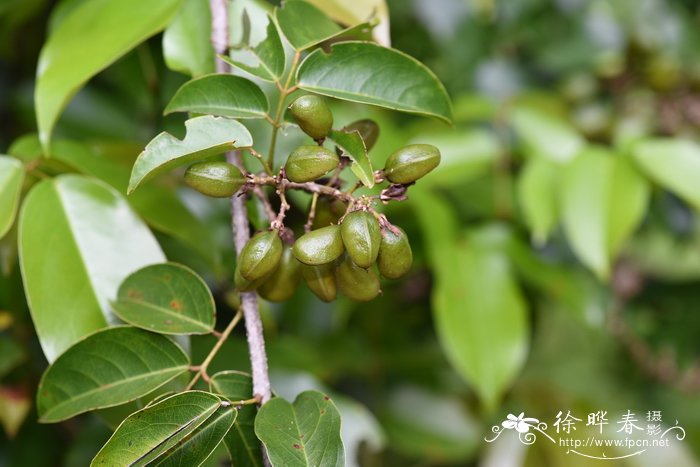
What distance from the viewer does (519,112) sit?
117cm

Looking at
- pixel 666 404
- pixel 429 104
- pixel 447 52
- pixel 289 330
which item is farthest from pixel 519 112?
pixel 666 404

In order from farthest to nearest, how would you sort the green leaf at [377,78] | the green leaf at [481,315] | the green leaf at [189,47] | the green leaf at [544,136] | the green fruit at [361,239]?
the green leaf at [544,136] → the green leaf at [481,315] → the green leaf at [189,47] → the green leaf at [377,78] → the green fruit at [361,239]

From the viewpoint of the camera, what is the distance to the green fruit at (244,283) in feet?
1.60

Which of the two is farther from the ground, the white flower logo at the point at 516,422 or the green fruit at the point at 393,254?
the green fruit at the point at 393,254

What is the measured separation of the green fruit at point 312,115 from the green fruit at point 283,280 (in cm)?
9

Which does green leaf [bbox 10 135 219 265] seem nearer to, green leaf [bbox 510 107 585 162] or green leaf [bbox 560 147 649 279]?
green leaf [bbox 560 147 649 279]

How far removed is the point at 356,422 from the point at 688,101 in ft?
3.12

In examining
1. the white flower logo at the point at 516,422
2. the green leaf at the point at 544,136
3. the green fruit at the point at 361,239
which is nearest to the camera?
the green fruit at the point at 361,239

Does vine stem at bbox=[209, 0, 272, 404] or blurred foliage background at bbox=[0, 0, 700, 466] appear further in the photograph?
blurred foliage background at bbox=[0, 0, 700, 466]

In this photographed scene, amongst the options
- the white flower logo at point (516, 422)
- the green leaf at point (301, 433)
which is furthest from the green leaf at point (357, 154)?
the white flower logo at point (516, 422)

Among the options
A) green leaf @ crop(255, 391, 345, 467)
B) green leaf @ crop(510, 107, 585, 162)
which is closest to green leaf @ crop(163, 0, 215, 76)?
green leaf @ crop(255, 391, 345, 467)

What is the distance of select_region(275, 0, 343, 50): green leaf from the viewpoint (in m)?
0.54

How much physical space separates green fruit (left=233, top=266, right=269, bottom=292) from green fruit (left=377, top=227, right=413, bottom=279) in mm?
86

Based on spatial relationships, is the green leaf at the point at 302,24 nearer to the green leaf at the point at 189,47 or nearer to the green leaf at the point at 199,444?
the green leaf at the point at 189,47
